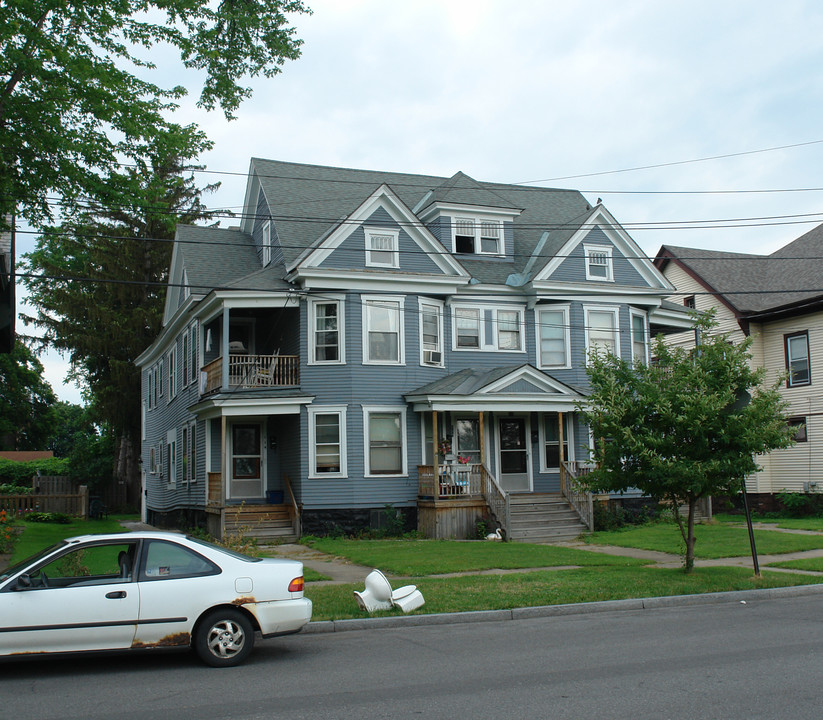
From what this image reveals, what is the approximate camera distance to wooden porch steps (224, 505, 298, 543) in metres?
22.7

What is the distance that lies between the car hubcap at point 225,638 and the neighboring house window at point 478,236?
1905 cm

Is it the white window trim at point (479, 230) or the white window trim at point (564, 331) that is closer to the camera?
the white window trim at point (564, 331)

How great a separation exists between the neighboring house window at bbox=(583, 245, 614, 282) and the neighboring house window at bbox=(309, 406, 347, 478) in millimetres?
8930

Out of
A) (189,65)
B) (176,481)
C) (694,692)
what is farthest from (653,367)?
(176,481)

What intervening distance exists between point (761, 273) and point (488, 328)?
14738 mm

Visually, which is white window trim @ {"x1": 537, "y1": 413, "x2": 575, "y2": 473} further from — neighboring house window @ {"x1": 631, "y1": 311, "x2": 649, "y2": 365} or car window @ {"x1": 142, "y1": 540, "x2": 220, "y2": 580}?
car window @ {"x1": 142, "y1": 540, "x2": 220, "y2": 580}

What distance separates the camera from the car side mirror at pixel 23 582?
27.7 ft

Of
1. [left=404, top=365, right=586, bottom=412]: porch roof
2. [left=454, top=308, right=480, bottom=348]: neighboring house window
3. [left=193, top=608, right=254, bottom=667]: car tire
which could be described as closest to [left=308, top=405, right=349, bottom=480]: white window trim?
[left=404, top=365, right=586, bottom=412]: porch roof

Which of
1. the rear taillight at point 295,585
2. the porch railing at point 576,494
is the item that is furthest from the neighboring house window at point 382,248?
the rear taillight at point 295,585

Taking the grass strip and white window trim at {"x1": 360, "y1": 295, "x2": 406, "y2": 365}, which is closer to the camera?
the grass strip

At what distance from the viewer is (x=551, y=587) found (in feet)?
44.7

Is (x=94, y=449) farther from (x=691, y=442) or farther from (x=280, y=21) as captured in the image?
(x=691, y=442)

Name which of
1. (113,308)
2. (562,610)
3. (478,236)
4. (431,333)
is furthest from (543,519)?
(113,308)

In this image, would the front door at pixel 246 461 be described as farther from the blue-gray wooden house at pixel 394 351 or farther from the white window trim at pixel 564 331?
the white window trim at pixel 564 331
